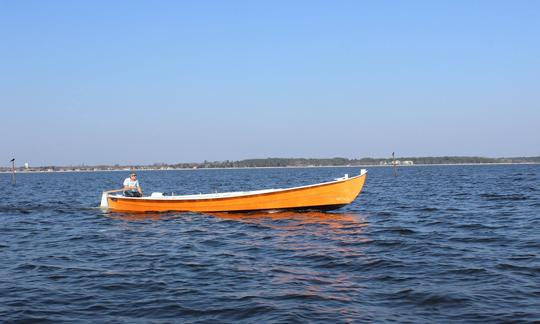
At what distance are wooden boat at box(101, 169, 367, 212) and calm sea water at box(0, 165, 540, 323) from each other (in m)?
1.72

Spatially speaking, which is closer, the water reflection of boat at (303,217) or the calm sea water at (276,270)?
the calm sea water at (276,270)

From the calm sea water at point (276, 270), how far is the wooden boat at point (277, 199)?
1716 mm

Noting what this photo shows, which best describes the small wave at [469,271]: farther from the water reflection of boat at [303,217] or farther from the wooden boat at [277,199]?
the wooden boat at [277,199]

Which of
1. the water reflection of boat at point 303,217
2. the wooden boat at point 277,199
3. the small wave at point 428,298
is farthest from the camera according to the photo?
the wooden boat at point 277,199

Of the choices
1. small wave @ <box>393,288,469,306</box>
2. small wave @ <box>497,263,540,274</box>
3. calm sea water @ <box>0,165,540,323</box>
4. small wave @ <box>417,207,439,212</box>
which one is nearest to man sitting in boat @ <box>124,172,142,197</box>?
calm sea water @ <box>0,165,540,323</box>

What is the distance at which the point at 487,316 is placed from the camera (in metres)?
7.91

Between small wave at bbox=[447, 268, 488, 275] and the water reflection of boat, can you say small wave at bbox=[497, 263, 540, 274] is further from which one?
the water reflection of boat

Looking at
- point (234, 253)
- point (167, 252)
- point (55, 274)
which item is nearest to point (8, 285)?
point (55, 274)

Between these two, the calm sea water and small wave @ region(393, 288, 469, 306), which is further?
small wave @ region(393, 288, 469, 306)

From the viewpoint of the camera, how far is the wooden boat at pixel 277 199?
2236cm

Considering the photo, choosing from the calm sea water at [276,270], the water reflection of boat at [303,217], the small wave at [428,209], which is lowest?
the calm sea water at [276,270]

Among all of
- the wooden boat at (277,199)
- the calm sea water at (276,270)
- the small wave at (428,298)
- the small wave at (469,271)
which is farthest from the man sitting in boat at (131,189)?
the small wave at (428,298)

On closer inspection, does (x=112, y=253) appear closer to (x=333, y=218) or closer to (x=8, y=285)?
(x=8, y=285)

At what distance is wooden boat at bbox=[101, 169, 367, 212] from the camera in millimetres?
22359
